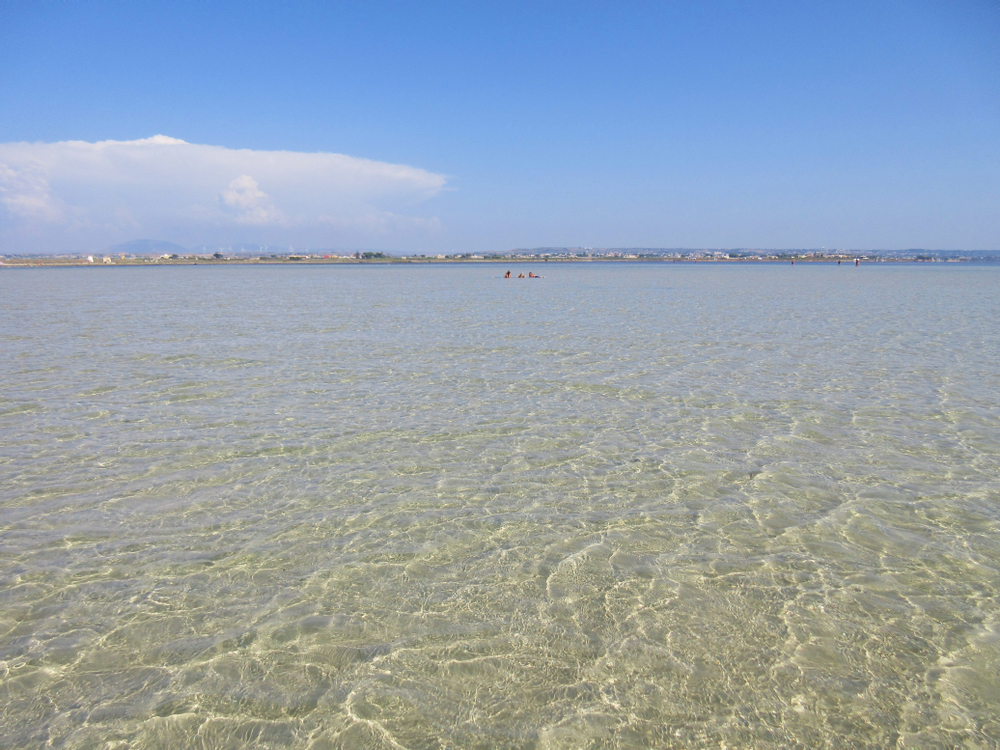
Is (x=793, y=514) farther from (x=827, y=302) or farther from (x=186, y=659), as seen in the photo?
(x=827, y=302)

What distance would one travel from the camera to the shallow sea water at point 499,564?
15.5ft

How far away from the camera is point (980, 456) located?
34.1ft

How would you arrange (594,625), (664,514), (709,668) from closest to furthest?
(709,668) → (594,625) → (664,514)

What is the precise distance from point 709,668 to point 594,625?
1.12 meters

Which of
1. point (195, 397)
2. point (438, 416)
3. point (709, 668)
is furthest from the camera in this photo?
point (195, 397)

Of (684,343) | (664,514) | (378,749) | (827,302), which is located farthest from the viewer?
(827,302)

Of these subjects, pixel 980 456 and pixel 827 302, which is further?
pixel 827 302

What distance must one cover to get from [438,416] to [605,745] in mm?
9013

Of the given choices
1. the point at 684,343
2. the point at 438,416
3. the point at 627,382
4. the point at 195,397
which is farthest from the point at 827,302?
the point at 195,397

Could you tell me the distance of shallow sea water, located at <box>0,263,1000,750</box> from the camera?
473 centimetres

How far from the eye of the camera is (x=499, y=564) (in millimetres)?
6906

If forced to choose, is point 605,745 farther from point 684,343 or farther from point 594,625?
point 684,343

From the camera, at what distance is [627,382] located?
16172mm

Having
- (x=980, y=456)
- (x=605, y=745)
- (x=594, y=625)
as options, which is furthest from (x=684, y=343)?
(x=605, y=745)
